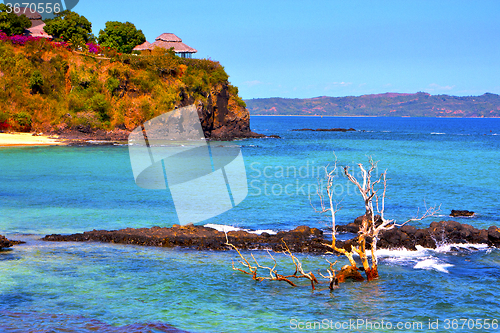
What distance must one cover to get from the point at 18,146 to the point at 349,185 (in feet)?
140

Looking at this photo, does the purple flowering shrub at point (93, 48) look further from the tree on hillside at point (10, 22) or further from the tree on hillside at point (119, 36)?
the tree on hillside at point (10, 22)

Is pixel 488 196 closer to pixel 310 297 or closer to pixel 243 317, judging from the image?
pixel 310 297

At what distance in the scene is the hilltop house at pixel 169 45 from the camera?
8853 cm

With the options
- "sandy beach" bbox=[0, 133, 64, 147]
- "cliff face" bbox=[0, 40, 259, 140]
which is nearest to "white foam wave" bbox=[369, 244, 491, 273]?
"sandy beach" bbox=[0, 133, 64, 147]

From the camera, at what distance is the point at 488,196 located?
32.8 metres

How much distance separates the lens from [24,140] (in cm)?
6316

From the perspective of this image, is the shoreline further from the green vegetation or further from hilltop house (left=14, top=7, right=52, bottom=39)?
hilltop house (left=14, top=7, right=52, bottom=39)

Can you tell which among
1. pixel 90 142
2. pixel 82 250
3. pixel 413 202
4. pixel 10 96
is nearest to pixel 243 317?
pixel 82 250

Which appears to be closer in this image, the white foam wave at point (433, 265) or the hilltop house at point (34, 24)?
the white foam wave at point (433, 265)

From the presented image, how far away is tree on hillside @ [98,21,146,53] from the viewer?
8662cm

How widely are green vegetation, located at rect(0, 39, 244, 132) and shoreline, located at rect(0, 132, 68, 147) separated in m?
3.89

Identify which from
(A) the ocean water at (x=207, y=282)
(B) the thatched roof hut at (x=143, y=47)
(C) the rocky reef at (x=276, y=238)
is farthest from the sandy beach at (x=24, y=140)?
(C) the rocky reef at (x=276, y=238)

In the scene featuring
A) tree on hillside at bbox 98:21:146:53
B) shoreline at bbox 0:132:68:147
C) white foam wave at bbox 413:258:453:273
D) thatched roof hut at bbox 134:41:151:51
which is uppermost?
tree on hillside at bbox 98:21:146:53

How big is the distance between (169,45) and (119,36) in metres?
9.26
